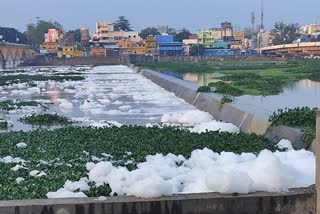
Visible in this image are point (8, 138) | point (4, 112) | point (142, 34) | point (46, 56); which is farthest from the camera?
point (142, 34)

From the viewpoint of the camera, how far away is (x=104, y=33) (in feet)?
424

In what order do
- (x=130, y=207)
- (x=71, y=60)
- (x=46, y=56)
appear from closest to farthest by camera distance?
(x=130, y=207) → (x=71, y=60) → (x=46, y=56)

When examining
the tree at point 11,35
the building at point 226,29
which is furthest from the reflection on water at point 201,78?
the building at point 226,29

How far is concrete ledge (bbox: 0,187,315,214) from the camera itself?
5.67m

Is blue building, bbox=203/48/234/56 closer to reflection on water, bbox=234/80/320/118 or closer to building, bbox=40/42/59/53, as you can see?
building, bbox=40/42/59/53

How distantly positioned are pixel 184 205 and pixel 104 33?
412 feet

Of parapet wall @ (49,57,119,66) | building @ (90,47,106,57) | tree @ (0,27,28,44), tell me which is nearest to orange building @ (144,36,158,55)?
building @ (90,47,106,57)

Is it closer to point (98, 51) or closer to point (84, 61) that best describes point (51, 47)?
point (98, 51)

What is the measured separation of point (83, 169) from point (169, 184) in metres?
2.25

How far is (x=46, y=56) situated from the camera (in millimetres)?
110000

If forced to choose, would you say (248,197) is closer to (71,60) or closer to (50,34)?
(71,60)

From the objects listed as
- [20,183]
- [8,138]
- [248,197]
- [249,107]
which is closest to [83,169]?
[20,183]

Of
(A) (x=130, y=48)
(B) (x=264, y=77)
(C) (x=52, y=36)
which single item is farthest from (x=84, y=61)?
(B) (x=264, y=77)

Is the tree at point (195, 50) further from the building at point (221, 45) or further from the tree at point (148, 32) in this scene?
the tree at point (148, 32)
